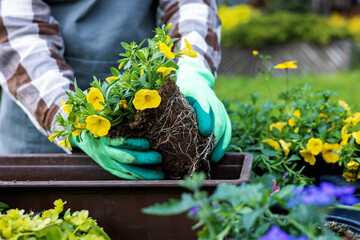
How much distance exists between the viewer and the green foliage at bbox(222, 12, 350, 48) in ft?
23.9

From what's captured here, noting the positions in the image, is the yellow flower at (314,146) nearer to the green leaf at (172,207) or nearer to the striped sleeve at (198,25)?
the striped sleeve at (198,25)

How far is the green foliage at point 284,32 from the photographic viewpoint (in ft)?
23.9

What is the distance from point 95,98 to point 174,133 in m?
0.24

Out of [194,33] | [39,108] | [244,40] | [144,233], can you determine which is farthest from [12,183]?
[244,40]

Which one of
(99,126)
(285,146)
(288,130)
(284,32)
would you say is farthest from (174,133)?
(284,32)

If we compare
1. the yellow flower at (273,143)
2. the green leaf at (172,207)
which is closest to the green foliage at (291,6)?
the yellow flower at (273,143)

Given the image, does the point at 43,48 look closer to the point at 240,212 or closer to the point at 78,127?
the point at 78,127

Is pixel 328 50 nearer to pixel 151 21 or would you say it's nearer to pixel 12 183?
pixel 151 21

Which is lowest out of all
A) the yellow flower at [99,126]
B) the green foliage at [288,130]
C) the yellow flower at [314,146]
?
the green foliage at [288,130]

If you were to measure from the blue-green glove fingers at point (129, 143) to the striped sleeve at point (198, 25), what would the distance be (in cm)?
51

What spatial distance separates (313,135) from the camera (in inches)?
56.2

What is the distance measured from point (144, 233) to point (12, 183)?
12.8 inches

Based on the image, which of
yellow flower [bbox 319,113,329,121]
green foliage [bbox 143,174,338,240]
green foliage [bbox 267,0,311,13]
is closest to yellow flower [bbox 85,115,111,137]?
green foliage [bbox 143,174,338,240]

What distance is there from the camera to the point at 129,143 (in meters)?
1.07
